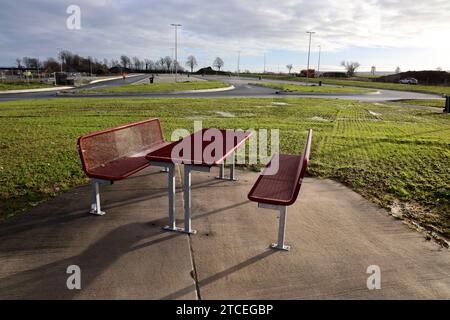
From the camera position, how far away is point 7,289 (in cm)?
284

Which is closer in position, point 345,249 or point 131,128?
point 345,249

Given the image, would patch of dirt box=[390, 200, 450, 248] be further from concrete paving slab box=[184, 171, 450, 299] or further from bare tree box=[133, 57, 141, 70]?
bare tree box=[133, 57, 141, 70]

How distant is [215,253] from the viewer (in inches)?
135

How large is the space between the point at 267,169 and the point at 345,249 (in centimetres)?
135

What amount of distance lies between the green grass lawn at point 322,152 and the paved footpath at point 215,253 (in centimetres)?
64

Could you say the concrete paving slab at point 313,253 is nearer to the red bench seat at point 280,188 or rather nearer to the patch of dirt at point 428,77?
the red bench seat at point 280,188

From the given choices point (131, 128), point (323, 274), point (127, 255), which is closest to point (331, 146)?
point (131, 128)

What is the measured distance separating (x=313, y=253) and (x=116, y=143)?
298 centimetres

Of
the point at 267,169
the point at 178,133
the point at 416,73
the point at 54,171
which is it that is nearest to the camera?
the point at 267,169

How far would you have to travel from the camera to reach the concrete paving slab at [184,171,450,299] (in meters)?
2.94

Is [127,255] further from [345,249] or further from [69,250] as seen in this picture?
[345,249]

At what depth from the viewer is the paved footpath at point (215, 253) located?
2.90 meters

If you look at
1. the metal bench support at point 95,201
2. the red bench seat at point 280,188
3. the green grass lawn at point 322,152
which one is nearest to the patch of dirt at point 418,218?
the green grass lawn at point 322,152

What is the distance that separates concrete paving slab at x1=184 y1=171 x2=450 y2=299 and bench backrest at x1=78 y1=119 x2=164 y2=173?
4.09 ft
